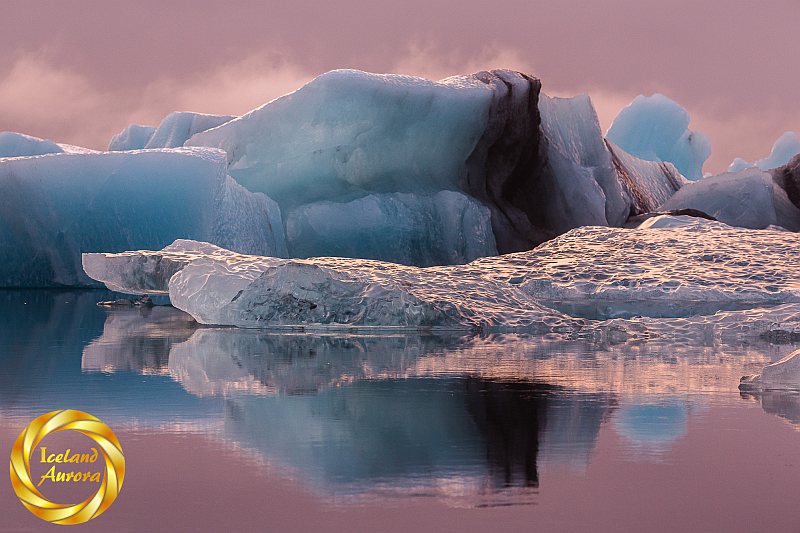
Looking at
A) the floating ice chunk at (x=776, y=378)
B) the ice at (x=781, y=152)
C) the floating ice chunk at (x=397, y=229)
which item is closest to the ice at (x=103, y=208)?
the floating ice chunk at (x=397, y=229)

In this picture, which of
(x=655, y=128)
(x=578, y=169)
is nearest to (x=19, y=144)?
(x=578, y=169)

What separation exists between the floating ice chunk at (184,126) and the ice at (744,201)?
35.1ft

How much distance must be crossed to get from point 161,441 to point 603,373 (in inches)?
95.4

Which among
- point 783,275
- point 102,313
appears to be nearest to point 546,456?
point 783,275

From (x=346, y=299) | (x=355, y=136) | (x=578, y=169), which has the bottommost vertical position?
(x=346, y=299)

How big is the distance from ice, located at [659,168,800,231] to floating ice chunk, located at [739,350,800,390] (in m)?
18.0

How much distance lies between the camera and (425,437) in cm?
305

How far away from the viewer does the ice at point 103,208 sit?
16031 millimetres

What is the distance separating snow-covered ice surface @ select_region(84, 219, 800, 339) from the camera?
26.2 feet

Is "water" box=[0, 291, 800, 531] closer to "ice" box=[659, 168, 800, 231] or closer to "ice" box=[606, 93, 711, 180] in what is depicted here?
"ice" box=[659, 168, 800, 231]

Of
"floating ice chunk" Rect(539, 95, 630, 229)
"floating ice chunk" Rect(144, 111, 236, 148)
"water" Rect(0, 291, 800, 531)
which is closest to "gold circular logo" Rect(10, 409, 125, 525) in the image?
"water" Rect(0, 291, 800, 531)

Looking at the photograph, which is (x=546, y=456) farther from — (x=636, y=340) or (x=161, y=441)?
(x=636, y=340)

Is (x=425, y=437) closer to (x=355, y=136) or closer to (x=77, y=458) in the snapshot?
(x=77, y=458)

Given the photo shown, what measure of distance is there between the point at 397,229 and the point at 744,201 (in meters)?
7.67
